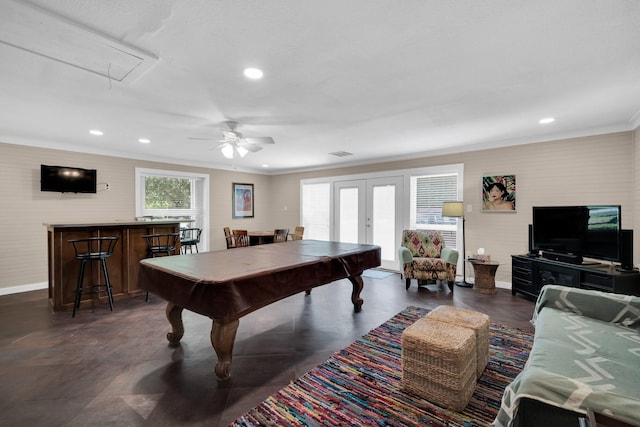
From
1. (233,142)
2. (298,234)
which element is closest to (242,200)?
(298,234)

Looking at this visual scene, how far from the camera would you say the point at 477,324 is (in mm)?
2107

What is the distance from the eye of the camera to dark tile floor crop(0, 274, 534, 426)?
1.82 m

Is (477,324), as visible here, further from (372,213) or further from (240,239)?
(240,239)

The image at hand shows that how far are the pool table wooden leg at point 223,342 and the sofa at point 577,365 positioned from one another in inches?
67.0

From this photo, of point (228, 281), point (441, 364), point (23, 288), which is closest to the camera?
point (441, 364)

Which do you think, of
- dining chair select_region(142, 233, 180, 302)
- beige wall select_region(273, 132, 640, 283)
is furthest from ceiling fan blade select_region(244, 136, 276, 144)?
beige wall select_region(273, 132, 640, 283)

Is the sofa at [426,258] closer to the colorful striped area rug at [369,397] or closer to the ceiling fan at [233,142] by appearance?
the colorful striped area rug at [369,397]

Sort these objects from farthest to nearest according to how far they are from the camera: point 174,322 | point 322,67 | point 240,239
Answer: point 240,239 → point 174,322 → point 322,67

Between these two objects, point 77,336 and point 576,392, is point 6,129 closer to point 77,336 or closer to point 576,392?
point 77,336

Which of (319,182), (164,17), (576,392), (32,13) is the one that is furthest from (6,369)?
(319,182)

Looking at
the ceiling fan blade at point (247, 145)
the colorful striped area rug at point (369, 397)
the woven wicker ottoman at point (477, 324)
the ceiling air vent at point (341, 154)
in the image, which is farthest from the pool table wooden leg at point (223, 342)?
the ceiling air vent at point (341, 154)

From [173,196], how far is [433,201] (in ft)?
18.1

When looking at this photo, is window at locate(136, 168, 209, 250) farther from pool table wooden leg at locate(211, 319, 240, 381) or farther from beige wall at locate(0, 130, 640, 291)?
pool table wooden leg at locate(211, 319, 240, 381)

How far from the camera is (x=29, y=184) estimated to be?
176 inches
